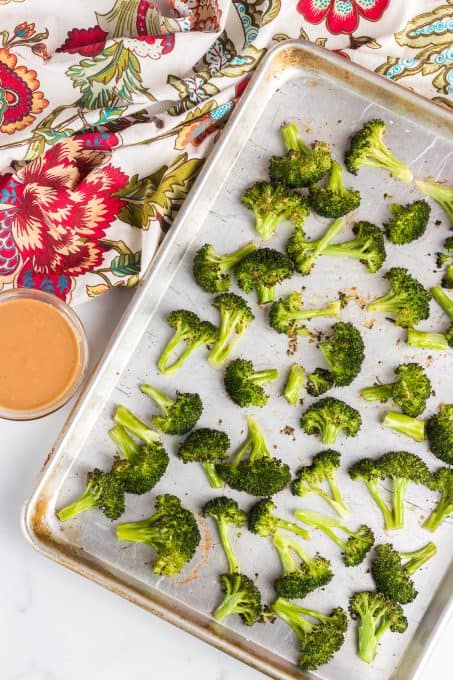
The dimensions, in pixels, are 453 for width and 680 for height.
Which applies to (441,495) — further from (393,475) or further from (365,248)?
(365,248)

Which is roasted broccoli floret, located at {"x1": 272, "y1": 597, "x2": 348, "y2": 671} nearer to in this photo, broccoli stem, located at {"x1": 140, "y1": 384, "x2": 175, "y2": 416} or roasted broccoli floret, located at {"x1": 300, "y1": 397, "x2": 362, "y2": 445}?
roasted broccoli floret, located at {"x1": 300, "y1": 397, "x2": 362, "y2": 445}

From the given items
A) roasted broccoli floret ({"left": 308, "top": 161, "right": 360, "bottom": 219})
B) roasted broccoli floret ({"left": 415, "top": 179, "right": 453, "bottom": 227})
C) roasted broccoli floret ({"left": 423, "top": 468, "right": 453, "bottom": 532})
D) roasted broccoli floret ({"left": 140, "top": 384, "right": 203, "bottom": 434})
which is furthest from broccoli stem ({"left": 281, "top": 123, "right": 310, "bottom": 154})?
roasted broccoli floret ({"left": 423, "top": 468, "right": 453, "bottom": 532})

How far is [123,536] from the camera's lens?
2.12 metres

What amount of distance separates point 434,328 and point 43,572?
5.05ft

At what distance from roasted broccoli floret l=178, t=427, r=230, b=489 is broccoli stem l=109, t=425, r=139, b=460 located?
150 millimetres

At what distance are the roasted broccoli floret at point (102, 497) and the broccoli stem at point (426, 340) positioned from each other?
1.03 meters

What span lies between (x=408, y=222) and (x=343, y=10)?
2.23 feet

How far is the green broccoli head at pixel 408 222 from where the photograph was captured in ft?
6.73

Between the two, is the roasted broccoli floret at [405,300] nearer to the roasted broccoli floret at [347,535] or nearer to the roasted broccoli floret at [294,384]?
the roasted broccoli floret at [294,384]

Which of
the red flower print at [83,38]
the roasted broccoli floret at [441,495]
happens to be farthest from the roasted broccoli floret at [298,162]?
the roasted broccoli floret at [441,495]

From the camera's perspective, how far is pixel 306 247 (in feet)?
6.88

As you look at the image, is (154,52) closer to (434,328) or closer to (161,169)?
(161,169)

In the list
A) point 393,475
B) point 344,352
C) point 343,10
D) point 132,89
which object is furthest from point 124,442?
point 343,10

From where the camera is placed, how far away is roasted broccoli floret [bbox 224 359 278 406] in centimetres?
207
